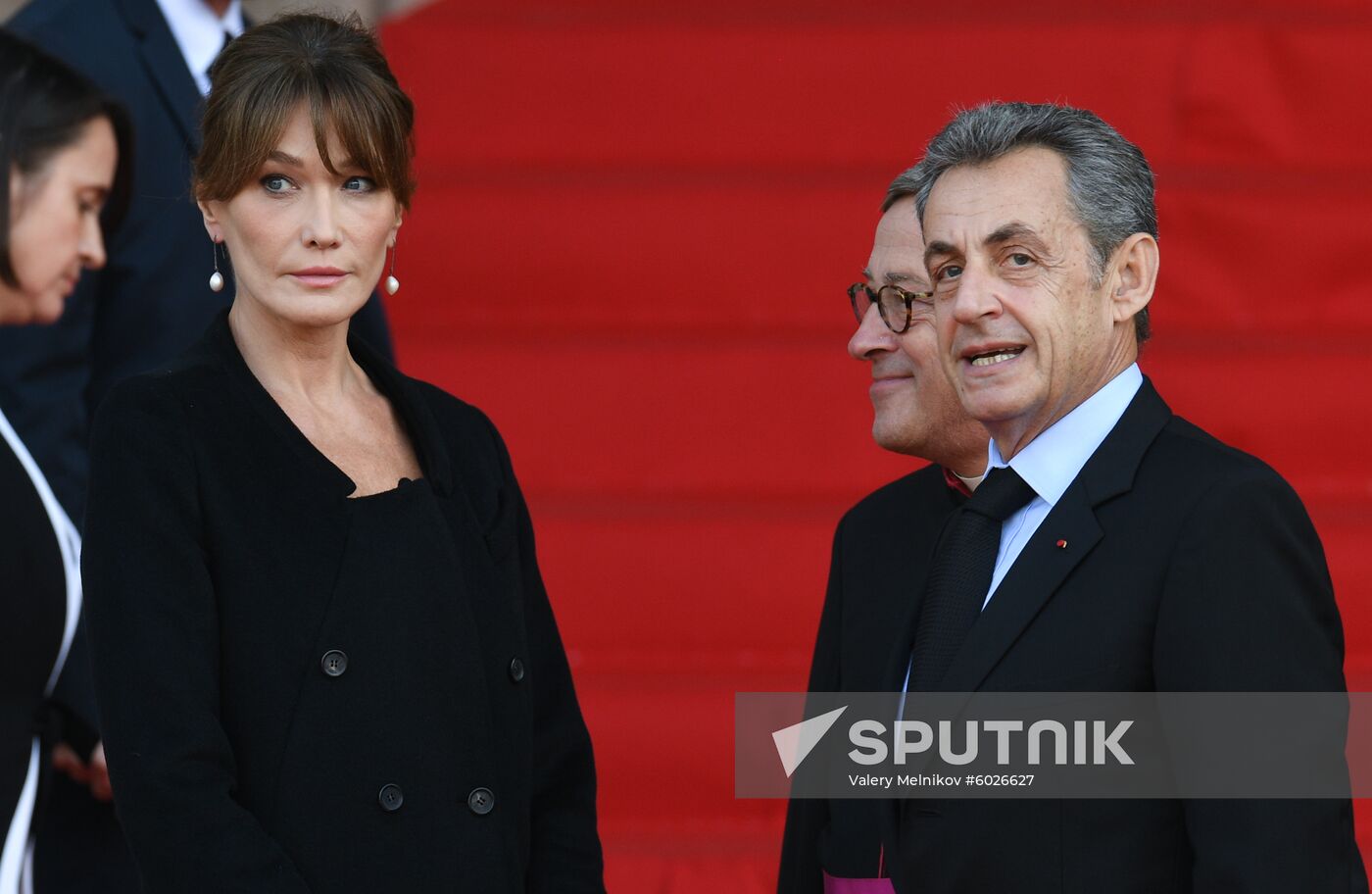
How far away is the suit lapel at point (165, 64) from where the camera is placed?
8.75ft

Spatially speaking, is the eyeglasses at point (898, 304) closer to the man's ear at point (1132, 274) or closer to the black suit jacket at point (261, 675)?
the man's ear at point (1132, 274)

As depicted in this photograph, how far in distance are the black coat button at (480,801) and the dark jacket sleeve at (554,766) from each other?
0.16 metres

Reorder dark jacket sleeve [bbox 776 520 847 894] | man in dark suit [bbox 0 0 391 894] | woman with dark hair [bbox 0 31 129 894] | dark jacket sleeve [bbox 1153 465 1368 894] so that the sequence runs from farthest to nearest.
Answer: man in dark suit [bbox 0 0 391 894] → woman with dark hair [bbox 0 31 129 894] → dark jacket sleeve [bbox 776 520 847 894] → dark jacket sleeve [bbox 1153 465 1368 894]

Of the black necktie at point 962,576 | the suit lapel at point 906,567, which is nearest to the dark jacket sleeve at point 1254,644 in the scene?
the black necktie at point 962,576

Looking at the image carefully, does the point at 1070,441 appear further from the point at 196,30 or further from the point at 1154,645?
the point at 196,30

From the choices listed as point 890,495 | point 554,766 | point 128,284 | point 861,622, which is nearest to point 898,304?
point 890,495

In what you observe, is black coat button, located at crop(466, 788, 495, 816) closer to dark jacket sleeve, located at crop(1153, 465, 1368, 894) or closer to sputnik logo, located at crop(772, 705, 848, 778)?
sputnik logo, located at crop(772, 705, 848, 778)

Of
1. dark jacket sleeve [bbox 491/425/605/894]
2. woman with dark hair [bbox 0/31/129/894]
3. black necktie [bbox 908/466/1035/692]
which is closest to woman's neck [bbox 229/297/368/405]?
dark jacket sleeve [bbox 491/425/605/894]

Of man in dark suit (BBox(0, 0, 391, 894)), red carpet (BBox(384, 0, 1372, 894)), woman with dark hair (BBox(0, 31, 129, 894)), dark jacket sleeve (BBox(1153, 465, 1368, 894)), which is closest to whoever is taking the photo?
dark jacket sleeve (BBox(1153, 465, 1368, 894))

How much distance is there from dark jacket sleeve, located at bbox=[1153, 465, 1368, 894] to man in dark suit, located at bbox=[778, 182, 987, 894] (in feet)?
1.86

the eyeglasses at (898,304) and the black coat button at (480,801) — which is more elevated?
the eyeglasses at (898,304)

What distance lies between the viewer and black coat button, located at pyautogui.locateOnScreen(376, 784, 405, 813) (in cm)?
168

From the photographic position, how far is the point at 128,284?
2.61m

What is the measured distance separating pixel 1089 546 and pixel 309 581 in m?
0.76
